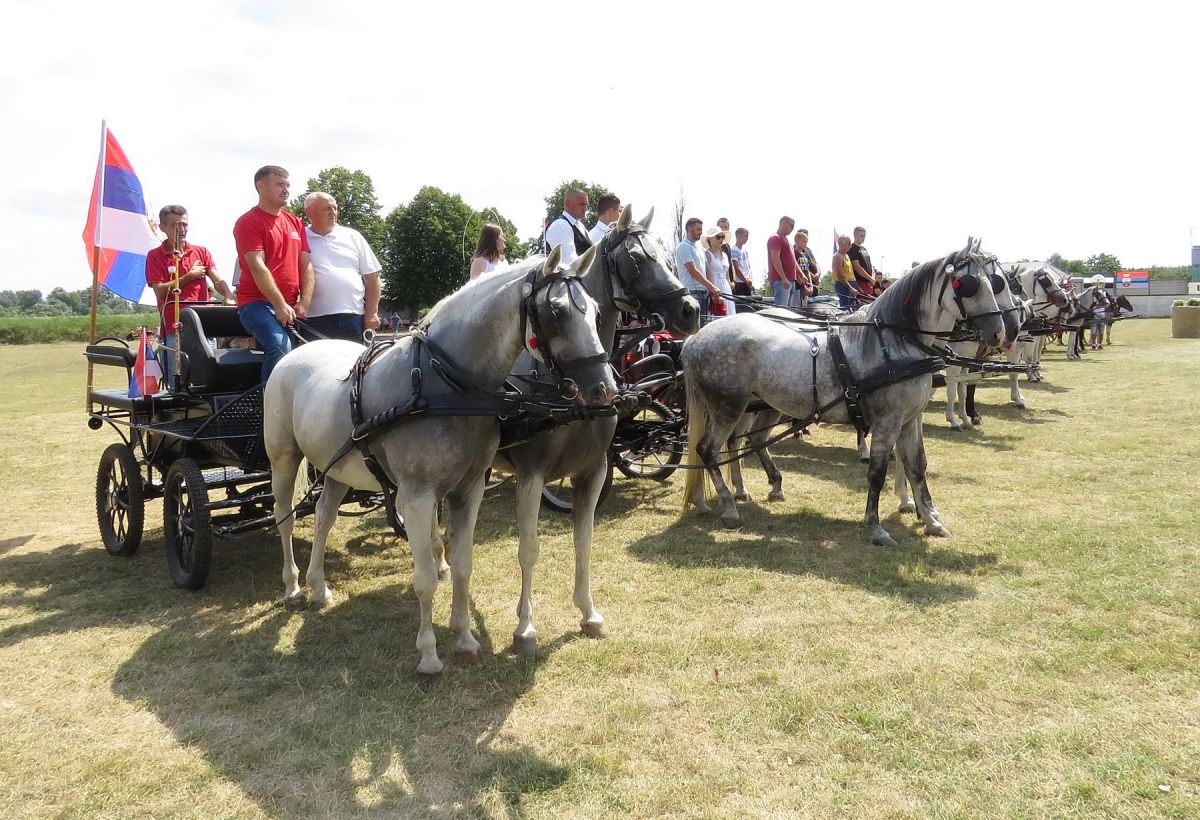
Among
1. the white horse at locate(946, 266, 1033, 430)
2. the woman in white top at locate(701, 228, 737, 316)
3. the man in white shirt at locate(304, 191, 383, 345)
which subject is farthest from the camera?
the woman in white top at locate(701, 228, 737, 316)

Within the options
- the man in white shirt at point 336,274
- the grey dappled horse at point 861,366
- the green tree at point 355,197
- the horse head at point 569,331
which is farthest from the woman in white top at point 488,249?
the green tree at point 355,197

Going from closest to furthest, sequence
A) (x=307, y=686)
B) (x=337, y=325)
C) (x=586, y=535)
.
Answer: (x=307, y=686)
(x=586, y=535)
(x=337, y=325)

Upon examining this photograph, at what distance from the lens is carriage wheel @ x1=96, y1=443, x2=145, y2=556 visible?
595 cm

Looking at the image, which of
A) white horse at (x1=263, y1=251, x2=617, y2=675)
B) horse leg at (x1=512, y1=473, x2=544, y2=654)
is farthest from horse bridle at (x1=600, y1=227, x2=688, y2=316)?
horse leg at (x1=512, y1=473, x2=544, y2=654)

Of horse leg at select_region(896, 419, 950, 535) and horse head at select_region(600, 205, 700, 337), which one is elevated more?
horse head at select_region(600, 205, 700, 337)

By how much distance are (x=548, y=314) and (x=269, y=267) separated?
298cm

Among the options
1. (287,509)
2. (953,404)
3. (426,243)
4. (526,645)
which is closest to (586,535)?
(526,645)

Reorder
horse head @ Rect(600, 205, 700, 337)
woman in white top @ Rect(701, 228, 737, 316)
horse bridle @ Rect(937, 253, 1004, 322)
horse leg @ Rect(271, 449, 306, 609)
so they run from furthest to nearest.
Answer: woman in white top @ Rect(701, 228, 737, 316) → horse bridle @ Rect(937, 253, 1004, 322) → horse leg @ Rect(271, 449, 306, 609) → horse head @ Rect(600, 205, 700, 337)

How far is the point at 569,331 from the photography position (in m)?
3.35

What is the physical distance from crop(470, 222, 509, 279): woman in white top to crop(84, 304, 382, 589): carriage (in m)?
1.95

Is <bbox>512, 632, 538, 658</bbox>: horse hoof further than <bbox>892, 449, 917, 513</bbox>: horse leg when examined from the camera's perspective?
No

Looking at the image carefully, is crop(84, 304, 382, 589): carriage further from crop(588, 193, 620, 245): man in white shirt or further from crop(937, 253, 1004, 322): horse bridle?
crop(937, 253, 1004, 322): horse bridle

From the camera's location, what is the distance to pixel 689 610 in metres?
4.95

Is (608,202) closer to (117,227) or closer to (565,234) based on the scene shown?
(565,234)
